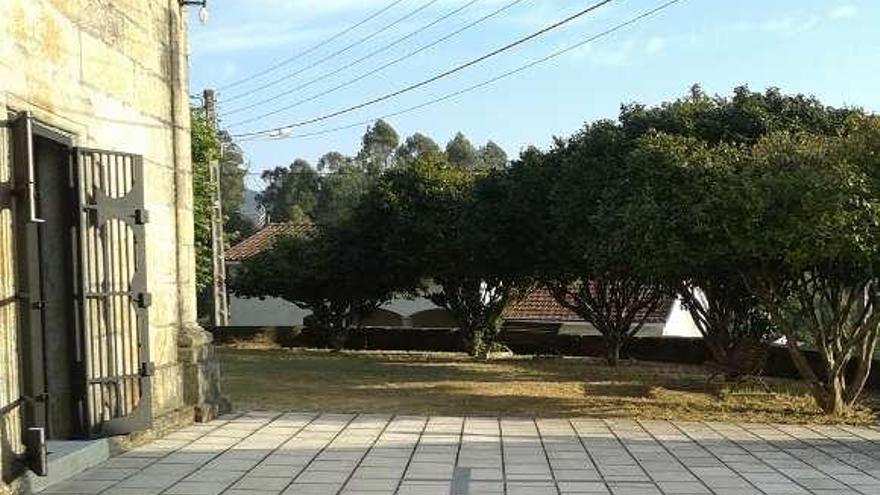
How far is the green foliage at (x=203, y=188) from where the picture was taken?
68.6 feet

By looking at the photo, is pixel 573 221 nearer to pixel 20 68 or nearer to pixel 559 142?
pixel 559 142

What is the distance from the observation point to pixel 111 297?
7.48 meters

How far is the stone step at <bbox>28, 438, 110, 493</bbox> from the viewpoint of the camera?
6.49 metres

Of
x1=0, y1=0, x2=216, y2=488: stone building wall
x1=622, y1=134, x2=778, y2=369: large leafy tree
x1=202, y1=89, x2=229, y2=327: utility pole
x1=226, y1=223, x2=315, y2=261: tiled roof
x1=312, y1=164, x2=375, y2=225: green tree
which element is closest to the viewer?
x1=0, y1=0, x2=216, y2=488: stone building wall

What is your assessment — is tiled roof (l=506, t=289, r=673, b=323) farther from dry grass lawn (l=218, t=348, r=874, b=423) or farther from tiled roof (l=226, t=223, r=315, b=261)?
dry grass lawn (l=218, t=348, r=874, b=423)

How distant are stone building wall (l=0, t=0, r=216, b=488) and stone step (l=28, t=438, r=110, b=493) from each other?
37.3 inches

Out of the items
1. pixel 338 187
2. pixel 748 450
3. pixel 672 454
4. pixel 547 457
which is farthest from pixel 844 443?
pixel 338 187

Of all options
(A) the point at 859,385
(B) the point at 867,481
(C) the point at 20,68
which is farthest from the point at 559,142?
(C) the point at 20,68

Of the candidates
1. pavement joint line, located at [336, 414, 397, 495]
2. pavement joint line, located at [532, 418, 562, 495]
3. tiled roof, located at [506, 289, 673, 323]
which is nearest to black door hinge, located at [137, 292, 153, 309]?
pavement joint line, located at [336, 414, 397, 495]

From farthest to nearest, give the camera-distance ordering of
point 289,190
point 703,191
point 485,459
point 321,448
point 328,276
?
point 289,190 → point 328,276 → point 703,191 → point 321,448 → point 485,459

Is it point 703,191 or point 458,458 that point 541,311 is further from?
point 458,458

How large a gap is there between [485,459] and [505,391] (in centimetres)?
623

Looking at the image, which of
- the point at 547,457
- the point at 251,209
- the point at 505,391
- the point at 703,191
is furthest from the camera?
the point at 251,209

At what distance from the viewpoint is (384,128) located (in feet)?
230
